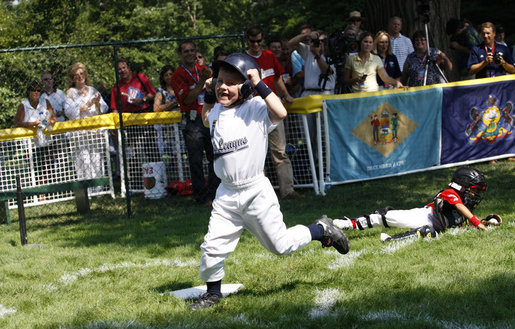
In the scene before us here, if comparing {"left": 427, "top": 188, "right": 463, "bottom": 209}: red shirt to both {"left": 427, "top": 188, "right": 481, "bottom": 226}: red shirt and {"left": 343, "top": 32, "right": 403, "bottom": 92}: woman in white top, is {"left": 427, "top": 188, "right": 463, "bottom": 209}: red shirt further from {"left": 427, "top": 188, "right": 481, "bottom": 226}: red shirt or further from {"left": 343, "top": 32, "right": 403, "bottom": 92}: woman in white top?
{"left": 343, "top": 32, "right": 403, "bottom": 92}: woman in white top

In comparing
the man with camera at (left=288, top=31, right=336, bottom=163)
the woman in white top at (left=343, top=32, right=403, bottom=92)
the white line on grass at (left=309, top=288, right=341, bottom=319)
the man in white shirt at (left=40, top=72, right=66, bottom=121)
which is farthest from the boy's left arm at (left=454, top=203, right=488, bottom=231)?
the man in white shirt at (left=40, top=72, right=66, bottom=121)

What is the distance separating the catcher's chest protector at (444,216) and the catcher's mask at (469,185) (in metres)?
0.17

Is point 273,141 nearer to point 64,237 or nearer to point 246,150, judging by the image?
point 64,237

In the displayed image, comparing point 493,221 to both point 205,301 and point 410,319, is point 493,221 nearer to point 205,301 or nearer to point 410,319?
point 410,319

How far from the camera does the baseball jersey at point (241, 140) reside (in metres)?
5.00

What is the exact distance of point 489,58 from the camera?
1192 centimetres

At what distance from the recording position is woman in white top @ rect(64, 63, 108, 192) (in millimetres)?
11016

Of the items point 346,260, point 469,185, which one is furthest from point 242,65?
point 469,185

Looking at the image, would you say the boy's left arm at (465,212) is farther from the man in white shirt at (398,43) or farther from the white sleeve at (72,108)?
the white sleeve at (72,108)

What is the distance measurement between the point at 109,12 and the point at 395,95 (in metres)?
24.7

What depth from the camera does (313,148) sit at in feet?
35.9

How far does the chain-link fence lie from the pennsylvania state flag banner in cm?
58

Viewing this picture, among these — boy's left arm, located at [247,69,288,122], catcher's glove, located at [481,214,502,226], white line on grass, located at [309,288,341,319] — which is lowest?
white line on grass, located at [309,288,341,319]

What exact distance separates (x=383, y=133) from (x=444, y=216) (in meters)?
4.20
